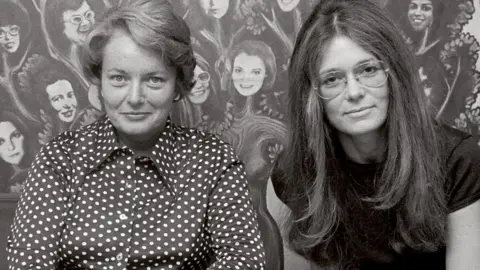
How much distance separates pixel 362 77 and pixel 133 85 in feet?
1.83

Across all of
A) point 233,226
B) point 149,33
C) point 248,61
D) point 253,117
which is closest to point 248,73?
point 248,61

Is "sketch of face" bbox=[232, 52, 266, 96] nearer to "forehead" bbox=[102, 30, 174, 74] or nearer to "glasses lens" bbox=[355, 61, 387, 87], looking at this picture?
"forehead" bbox=[102, 30, 174, 74]

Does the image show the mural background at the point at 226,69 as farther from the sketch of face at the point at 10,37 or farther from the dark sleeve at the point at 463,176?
the dark sleeve at the point at 463,176

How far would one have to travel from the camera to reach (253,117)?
6.47 feet

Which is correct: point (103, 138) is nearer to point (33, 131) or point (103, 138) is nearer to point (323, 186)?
point (33, 131)

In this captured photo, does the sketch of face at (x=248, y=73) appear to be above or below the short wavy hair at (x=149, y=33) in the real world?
below

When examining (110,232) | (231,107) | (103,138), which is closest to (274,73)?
(231,107)

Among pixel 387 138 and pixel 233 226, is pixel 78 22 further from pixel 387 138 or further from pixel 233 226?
pixel 387 138

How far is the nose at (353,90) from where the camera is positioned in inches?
58.0

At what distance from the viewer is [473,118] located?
6.54ft

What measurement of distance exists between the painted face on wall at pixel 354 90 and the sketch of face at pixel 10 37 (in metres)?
0.96

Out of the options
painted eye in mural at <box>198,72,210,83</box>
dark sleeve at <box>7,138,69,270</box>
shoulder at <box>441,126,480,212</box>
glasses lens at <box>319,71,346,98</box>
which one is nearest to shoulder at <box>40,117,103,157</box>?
dark sleeve at <box>7,138,69,270</box>

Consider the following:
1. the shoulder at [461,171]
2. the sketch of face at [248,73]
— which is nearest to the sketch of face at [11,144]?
the sketch of face at [248,73]

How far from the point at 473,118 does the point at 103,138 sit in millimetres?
1142
